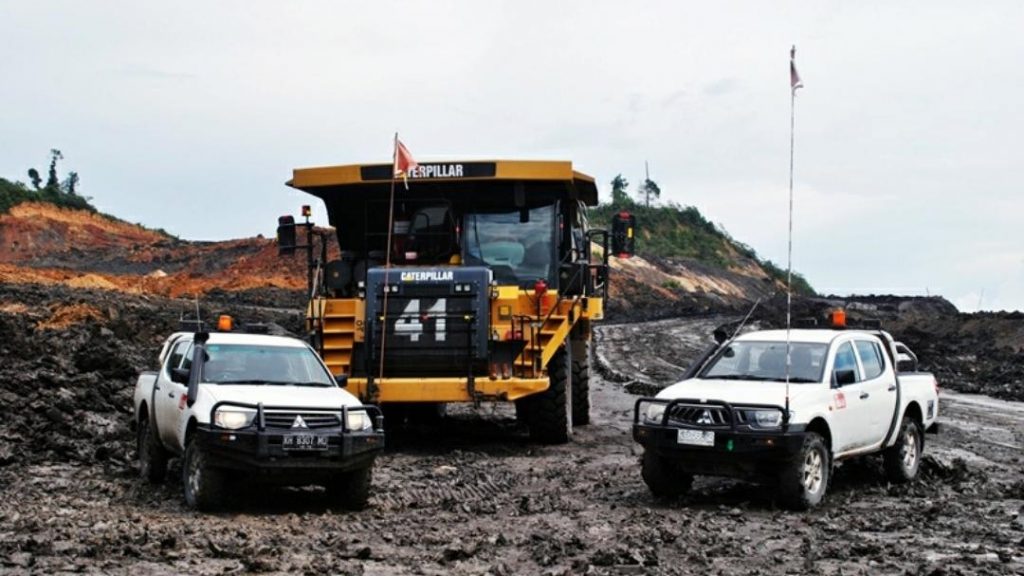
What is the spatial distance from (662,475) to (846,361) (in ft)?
7.59

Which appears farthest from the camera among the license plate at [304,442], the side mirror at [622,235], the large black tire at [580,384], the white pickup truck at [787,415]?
the large black tire at [580,384]

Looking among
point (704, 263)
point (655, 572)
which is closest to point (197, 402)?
point (655, 572)

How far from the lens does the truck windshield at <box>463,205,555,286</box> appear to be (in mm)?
17438

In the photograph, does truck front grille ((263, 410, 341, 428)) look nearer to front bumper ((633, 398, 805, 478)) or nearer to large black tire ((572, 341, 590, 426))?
front bumper ((633, 398, 805, 478))

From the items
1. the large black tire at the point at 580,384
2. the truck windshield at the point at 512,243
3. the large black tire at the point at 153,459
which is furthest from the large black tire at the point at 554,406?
the large black tire at the point at 153,459

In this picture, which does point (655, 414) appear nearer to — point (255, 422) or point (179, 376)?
point (255, 422)

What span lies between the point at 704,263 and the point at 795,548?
89876mm

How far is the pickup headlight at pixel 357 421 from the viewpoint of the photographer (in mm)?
12305

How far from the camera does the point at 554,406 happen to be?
17.3 meters

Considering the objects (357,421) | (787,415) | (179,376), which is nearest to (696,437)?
(787,415)

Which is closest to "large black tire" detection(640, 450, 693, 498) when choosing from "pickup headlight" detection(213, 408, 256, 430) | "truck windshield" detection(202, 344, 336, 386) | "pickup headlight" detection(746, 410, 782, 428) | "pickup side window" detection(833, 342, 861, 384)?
"pickup headlight" detection(746, 410, 782, 428)

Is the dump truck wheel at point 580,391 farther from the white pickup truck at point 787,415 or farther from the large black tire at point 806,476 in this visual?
the large black tire at point 806,476

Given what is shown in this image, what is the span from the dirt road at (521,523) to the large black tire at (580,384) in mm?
2592

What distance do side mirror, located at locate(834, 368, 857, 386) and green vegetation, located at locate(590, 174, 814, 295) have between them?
277ft
